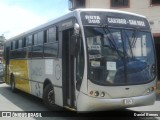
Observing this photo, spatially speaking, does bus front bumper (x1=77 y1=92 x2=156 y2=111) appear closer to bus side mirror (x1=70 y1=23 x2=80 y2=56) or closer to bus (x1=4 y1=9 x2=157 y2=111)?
bus (x1=4 y1=9 x2=157 y2=111)

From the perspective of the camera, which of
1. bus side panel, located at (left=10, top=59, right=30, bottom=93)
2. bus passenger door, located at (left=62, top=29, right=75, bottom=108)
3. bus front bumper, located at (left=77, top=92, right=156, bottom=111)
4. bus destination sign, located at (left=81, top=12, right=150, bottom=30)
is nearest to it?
bus front bumper, located at (left=77, top=92, right=156, bottom=111)

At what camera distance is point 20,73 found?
16.7 meters

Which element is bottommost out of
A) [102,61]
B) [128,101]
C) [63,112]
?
[63,112]

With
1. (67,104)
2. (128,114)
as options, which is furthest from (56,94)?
(128,114)

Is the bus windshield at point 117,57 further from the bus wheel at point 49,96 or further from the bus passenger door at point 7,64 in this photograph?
the bus passenger door at point 7,64

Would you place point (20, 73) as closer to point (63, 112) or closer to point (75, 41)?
point (63, 112)

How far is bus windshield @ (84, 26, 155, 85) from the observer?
9445 mm

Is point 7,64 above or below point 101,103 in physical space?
above

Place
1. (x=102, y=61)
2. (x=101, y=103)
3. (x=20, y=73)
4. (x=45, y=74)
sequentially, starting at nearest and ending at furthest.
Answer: (x=101, y=103)
(x=102, y=61)
(x=45, y=74)
(x=20, y=73)

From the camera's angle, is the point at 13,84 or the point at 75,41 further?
the point at 13,84

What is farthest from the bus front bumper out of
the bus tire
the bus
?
the bus tire

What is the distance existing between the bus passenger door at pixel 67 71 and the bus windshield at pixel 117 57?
1005mm

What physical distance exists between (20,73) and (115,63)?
26.1 ft

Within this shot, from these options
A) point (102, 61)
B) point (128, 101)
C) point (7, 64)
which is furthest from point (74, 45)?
point (7, 64)
